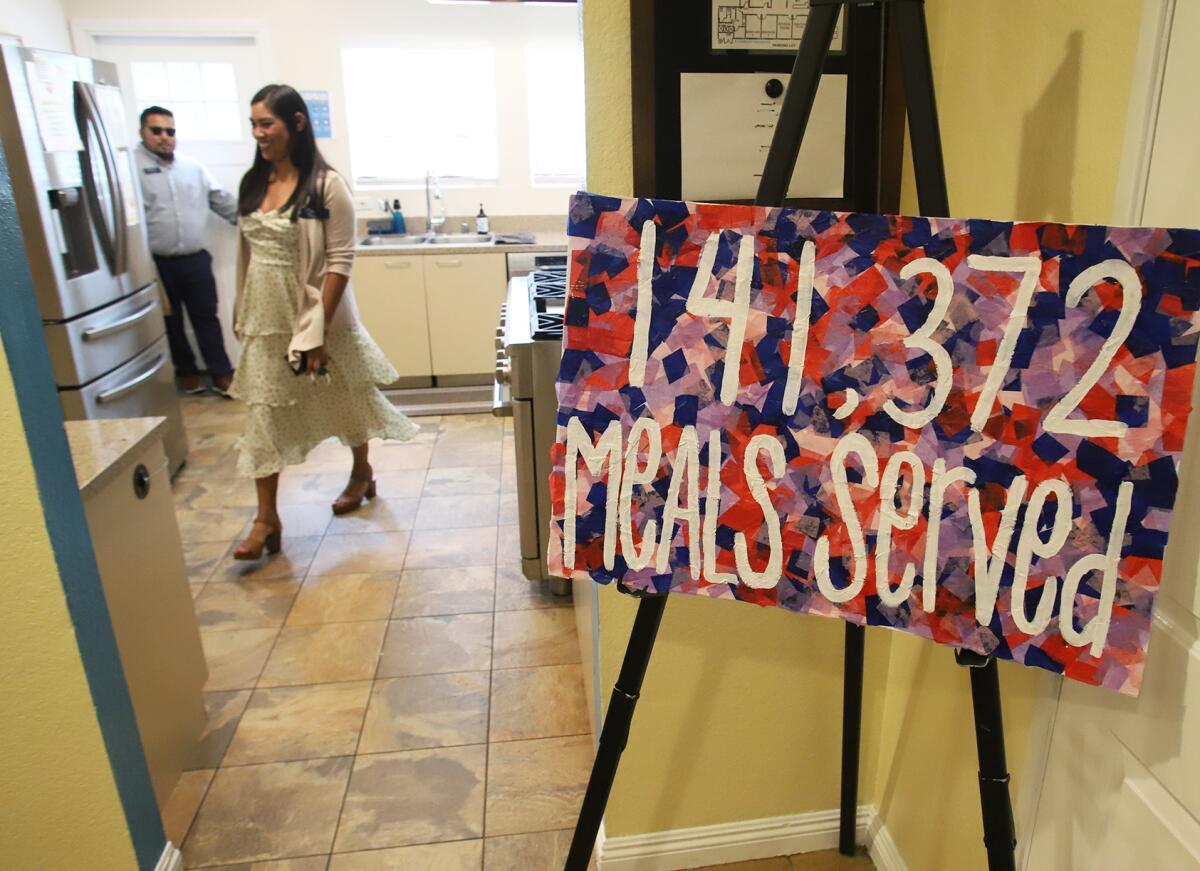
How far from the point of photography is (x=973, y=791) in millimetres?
1414

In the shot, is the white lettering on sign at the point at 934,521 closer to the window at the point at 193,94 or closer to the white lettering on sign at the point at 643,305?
the white lettering on sign at the point at 643,305

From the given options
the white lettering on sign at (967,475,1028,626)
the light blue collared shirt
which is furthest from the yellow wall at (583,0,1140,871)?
the light blue collared shirt

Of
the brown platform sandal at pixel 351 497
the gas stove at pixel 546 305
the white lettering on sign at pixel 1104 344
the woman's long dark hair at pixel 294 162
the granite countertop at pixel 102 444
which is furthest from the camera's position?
the brown platform sandal at pixel 351 497

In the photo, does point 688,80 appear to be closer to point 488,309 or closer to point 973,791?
point 973,791

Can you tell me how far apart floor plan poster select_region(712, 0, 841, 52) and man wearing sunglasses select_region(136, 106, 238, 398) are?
11.8 ft

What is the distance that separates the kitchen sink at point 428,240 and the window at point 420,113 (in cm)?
37

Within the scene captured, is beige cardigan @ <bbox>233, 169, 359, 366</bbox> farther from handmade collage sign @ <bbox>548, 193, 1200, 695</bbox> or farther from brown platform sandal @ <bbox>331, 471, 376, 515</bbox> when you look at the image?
handmade collage sign @ <bbox>548, 193, 1200, 695</bbox>

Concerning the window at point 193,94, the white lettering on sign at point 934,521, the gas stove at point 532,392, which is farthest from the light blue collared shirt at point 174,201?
the white lettering on sign at point 934,521

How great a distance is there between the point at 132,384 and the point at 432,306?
1.66 metres

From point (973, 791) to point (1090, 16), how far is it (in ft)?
3.65

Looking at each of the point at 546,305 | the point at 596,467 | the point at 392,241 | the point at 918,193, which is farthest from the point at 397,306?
the point at 918,193

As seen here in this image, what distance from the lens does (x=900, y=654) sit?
166cm

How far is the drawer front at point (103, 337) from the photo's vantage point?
3035 millimetres

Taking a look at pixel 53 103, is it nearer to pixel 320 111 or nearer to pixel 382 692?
pixel 320 111
